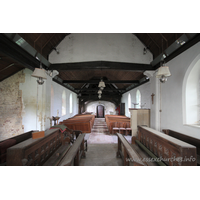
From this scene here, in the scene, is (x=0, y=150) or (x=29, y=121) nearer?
(x=0, y=150)

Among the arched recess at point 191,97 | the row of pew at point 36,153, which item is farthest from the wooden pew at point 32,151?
the arched recess at point 191,97

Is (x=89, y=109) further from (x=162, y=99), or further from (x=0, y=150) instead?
(x=0, y=150)

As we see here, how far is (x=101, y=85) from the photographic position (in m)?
4.96

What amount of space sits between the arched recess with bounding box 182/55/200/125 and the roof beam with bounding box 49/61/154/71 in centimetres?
212

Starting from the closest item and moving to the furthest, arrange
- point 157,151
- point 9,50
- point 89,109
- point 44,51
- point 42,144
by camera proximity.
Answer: point 42,144 < point 157,151 < point 9,50 < point 44,51 < point 89,109

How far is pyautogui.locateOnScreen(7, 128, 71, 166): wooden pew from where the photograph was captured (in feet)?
5.23

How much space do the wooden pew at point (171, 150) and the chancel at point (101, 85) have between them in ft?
0.05

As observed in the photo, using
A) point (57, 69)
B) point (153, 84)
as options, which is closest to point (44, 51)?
point (57, 69)

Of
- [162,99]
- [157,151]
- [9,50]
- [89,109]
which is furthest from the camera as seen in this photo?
[89,109]

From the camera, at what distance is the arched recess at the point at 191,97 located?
292cm

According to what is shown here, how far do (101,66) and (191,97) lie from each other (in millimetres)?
3398

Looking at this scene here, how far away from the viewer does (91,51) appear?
4.82 meters

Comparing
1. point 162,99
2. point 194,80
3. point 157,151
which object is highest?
point 194,80

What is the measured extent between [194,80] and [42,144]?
13.8 feet
